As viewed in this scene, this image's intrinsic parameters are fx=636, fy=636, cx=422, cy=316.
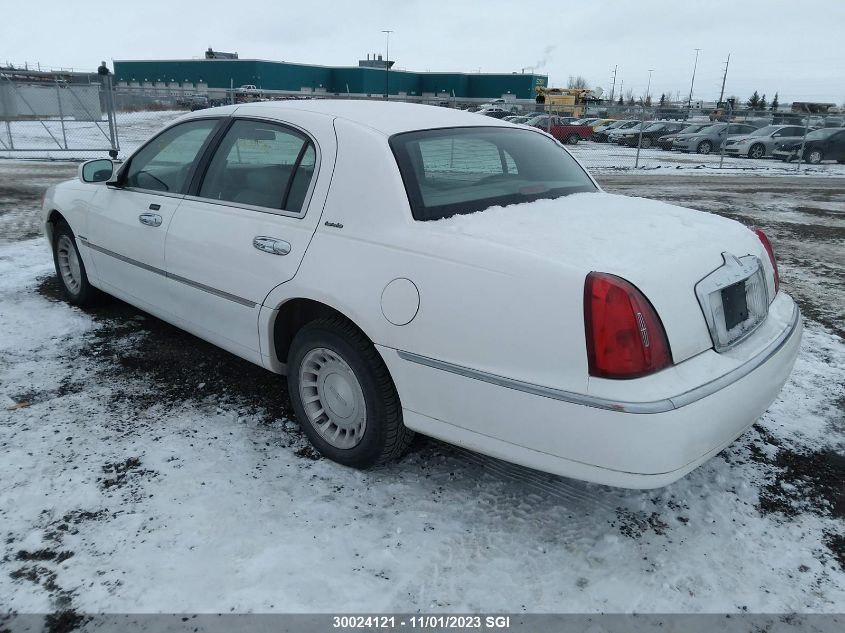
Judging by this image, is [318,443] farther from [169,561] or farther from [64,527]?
[64,527]

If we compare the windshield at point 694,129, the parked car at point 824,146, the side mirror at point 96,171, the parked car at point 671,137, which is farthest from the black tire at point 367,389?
the windshield at point 694,129

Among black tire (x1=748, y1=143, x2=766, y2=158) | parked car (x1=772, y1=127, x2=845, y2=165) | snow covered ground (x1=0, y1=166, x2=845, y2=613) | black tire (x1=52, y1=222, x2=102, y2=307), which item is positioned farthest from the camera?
black tire (x1=748, y1=143, x2=766, y2=158)

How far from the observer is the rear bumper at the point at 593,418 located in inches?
85.6

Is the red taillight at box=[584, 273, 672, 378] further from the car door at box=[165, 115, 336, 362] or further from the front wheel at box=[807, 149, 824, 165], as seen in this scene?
the front wheel at box=[807, 149, 824, 165]

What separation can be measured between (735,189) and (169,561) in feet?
50.0

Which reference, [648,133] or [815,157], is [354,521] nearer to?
[815,157]

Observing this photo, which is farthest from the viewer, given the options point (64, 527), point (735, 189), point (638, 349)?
point (735, 189)

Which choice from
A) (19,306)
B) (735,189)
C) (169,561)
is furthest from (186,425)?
(735,189)

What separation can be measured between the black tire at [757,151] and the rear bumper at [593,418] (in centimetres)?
2552

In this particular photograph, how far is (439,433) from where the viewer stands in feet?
8.56

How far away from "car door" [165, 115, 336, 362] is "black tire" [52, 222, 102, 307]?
5.11 feet

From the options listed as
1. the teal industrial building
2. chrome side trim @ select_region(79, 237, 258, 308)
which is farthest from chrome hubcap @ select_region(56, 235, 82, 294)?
the teal industrial building

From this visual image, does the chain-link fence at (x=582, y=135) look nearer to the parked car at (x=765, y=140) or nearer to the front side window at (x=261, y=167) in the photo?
the parked car at (x=765, y=140)

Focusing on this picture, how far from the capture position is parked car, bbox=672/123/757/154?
2680cm
